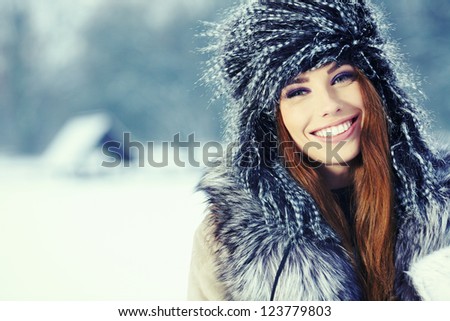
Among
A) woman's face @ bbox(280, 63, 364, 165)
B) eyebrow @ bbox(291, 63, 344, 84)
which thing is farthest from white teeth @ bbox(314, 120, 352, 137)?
eyebrow @ bbox(291, 63, 344, 84)

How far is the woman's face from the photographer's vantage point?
126cm

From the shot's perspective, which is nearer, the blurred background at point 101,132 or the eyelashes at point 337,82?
the eyelashes at point 337,82

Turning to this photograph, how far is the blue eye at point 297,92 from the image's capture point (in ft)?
4.16

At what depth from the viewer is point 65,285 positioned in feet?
4.57

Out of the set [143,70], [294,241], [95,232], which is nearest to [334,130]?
[294,241]

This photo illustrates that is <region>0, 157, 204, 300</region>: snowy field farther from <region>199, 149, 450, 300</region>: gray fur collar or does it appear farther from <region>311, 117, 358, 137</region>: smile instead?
<region>311, 117, 358, 137</region>: smile

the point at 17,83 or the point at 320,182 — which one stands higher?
the point at 17,83

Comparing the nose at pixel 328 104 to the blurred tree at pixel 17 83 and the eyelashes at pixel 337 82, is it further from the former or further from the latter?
the blurred tree at pixel 17 83

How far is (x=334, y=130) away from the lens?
1306 millimetres

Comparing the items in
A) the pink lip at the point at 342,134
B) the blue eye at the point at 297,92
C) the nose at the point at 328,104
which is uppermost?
the blue eye at the point at 297,92

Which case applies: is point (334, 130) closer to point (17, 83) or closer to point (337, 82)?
point (337, 82)

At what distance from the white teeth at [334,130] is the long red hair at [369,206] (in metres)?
0.04

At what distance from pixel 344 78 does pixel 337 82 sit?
0.7 inches

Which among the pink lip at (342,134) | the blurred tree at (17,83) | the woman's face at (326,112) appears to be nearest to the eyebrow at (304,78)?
the woman's face at (326,112)
